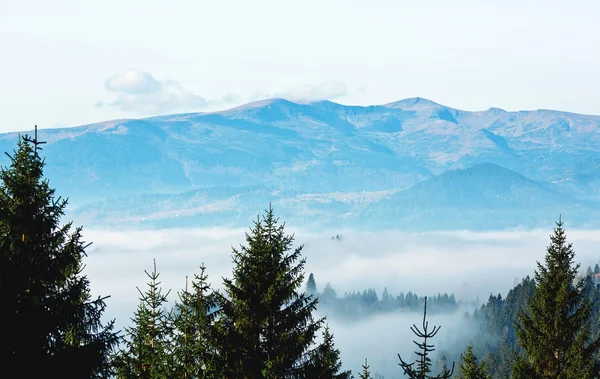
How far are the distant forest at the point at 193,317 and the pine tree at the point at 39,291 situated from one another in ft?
0.07

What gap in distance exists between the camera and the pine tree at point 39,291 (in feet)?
50.8

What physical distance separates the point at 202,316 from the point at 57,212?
4857 mm

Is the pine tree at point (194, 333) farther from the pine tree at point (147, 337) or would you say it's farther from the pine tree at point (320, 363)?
the pine tree at point (320, 363)


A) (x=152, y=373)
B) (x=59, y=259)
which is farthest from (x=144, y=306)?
(x=59, y=259)

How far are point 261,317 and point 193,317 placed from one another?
Result: 179 cm

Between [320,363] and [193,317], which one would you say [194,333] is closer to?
[193,317]

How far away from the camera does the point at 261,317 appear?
20.3m

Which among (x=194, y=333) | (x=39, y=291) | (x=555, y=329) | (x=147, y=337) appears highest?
(x=39, y=291)

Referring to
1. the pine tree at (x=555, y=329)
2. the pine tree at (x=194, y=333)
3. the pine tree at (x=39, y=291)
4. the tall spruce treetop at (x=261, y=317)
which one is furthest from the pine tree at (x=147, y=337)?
the pine tree at (x=555, y=329)

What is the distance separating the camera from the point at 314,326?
20.7 meters

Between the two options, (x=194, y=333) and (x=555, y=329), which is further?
(x=555, y=329)

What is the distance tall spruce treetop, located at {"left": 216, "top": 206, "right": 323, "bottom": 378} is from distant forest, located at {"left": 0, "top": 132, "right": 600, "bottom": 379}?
0.03 m

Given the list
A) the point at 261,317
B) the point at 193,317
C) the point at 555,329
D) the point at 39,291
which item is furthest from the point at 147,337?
the point at 555,329

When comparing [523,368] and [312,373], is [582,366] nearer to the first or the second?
[523,368]
